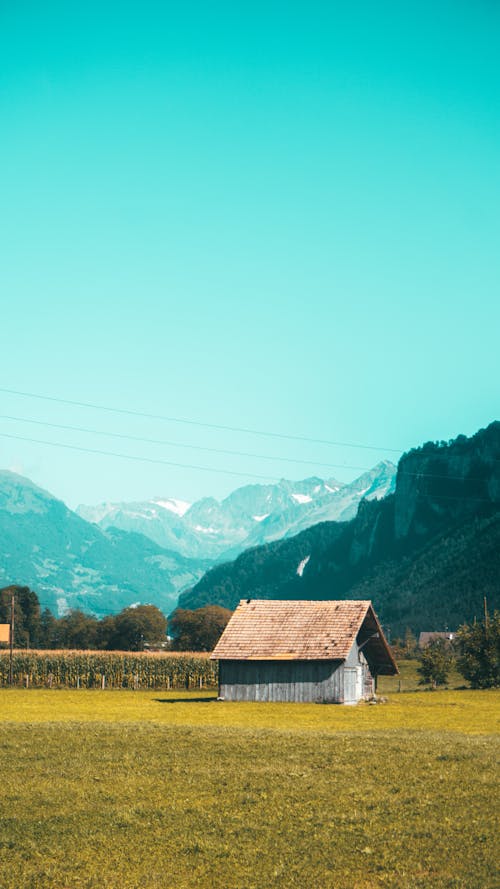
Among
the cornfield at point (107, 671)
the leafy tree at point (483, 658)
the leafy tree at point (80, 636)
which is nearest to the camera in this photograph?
the leafy tree at point (483, 658)

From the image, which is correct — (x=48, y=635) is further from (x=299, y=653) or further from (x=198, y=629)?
(x=299, y=653)

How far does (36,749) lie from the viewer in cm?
3070

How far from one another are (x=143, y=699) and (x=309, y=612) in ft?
41.7

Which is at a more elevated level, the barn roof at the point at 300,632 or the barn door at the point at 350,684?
the barn roof at the point at 300,632

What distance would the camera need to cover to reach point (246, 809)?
21.3 meters

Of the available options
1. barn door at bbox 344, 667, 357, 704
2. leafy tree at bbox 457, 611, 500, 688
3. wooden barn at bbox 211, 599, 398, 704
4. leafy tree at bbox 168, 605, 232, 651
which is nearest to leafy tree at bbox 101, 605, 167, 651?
leafy tree at bbox 168, 605, 232, 651

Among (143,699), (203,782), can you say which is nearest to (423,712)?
(143,699)

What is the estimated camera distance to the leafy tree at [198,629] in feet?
486

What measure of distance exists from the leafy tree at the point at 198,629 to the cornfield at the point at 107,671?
2328 inches

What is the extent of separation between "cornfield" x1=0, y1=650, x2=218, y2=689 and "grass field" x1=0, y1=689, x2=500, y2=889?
50431mm

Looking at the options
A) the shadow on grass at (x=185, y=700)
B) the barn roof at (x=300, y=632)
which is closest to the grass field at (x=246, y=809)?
the barn roof at (x=300, y=632)

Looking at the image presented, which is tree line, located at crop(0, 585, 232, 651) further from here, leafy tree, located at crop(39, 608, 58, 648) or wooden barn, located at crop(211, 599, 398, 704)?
wooden barn, located at crop(211, 599, 398, 704)

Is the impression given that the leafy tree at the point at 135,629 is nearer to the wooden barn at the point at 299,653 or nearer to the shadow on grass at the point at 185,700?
the shadow on grass at the point at 185,700

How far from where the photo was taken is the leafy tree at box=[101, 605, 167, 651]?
157750mm
